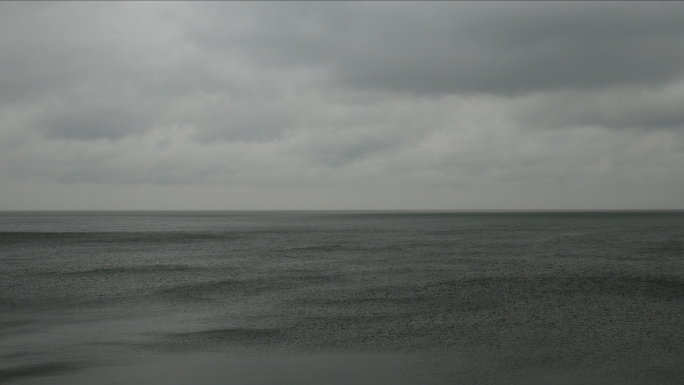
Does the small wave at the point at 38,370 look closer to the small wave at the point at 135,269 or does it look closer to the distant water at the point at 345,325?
the distant water at the point at 345,325

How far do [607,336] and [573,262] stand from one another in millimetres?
25528

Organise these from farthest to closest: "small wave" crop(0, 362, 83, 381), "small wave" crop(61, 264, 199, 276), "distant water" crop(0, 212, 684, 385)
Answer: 1. "small wave" crop(61, 264, 199, 276)
2. "distant water" crop(0, 212, 684, 385)
3. "small wave" crop(0, 362, 83, 381)

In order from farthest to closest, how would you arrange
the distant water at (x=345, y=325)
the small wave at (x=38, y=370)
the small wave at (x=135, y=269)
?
the small wave at (x=135, y=269) < the distant water at (x=345, y=325) < the small wave at (x=38, y=370)

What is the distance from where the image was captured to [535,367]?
45.5 feet

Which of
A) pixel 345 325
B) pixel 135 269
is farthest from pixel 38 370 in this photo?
pixel 135 269

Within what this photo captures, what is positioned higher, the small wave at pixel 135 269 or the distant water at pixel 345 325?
the distant water at pixel 345 325

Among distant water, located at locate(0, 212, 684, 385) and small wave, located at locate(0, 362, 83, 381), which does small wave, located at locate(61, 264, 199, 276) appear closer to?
distant water, located at locate(0, 212, 684, 385)

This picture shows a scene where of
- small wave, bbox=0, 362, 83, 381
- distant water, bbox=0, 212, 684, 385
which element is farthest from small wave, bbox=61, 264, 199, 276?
small wave, bbox=0, 362, 83, 381

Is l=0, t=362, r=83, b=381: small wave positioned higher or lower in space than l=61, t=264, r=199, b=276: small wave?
higher

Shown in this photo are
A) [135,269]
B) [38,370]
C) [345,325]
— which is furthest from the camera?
[135,269]

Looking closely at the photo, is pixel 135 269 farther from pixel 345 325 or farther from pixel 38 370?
pixel 38 370

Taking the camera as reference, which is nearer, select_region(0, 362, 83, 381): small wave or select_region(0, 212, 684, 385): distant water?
select_region(0, 362, 83, 381): small wave

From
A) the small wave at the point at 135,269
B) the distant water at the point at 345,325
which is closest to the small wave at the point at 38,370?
the distant water at the point at 345,325

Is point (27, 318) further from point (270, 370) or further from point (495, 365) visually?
point (495, 365)
